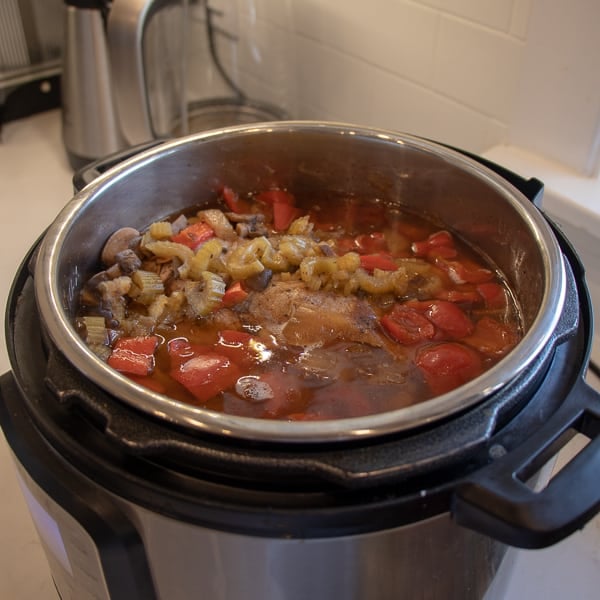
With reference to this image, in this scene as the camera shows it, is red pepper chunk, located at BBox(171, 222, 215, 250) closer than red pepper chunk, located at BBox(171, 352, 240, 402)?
No

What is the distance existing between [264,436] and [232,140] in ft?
2.00

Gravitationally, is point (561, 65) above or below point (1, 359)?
above

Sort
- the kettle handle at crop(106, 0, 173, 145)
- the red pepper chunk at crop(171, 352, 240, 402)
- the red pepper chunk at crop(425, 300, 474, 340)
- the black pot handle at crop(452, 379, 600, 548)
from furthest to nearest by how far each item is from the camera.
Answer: the kettle handle at crop(106, 0, 173, 145)
the red pepper chunk at crop(425, 300, 474, 340)
the red pepper chunk at crop(171, 352, 240, 402)
the black pot handle at crop(452, 379, 600, 548)

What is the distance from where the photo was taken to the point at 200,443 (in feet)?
1.93

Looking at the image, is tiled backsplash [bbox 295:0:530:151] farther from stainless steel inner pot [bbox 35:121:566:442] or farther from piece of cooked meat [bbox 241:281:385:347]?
piece of cooked meat [bbox 241:281:385:347]

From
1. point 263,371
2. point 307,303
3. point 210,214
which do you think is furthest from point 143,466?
point 210,214

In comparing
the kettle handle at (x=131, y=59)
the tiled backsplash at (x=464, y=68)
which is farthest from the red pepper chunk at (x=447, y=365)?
the kettle handle at (x=131, y=59)

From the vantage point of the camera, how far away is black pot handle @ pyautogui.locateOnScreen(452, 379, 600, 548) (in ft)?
1.78

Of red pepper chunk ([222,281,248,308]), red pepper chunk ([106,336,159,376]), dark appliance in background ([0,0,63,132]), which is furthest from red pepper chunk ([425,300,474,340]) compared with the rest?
dark appliance in background ([0,0,63,132])

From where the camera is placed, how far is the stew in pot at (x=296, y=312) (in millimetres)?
809

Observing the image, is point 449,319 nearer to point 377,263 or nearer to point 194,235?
point 377,263

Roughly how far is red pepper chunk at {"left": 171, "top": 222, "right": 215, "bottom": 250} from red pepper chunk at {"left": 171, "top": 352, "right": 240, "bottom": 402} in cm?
23

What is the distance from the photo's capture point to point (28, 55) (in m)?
1.76

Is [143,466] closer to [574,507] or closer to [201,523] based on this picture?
[201,523]
